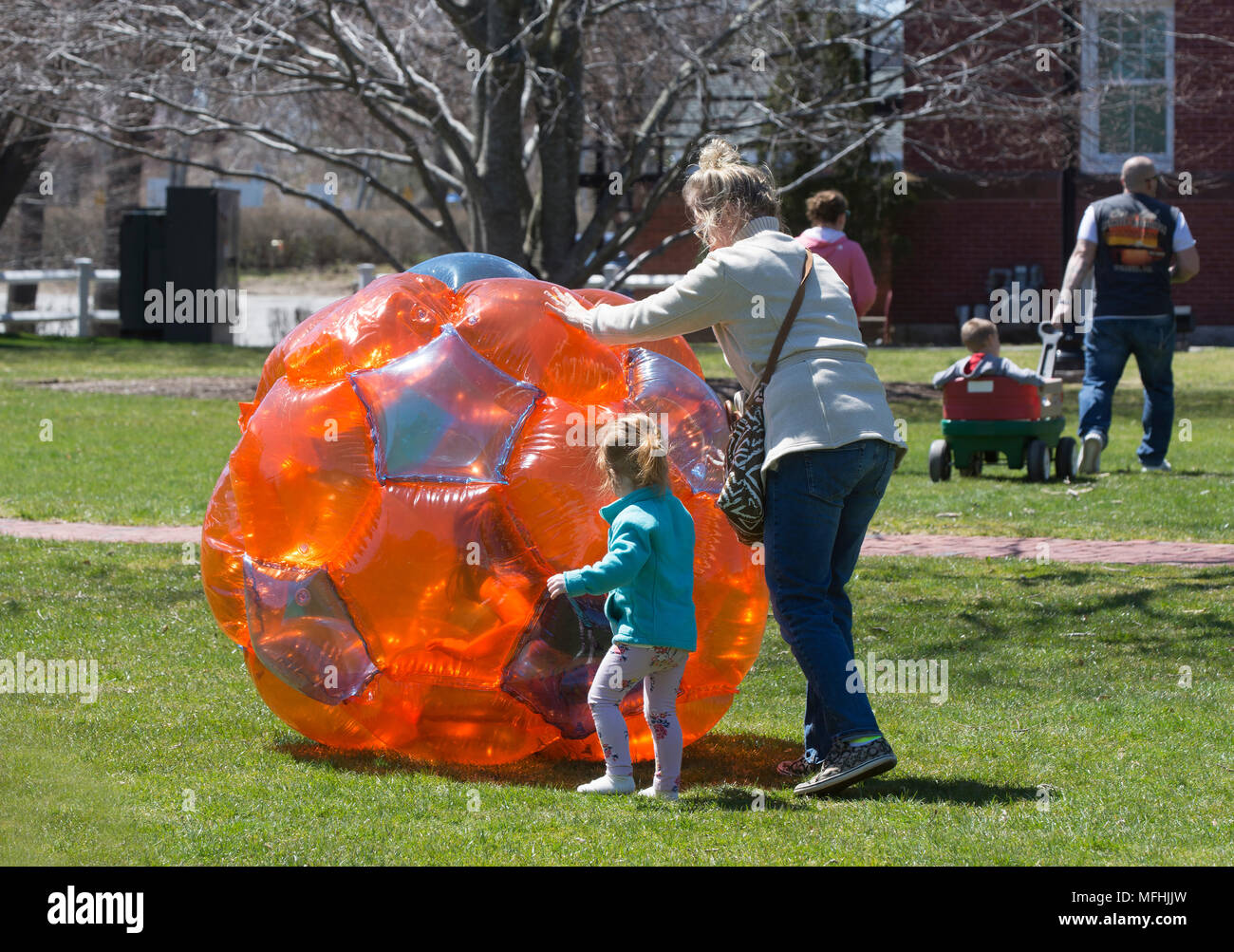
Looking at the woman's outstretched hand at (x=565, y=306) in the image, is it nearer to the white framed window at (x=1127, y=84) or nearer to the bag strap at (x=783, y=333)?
the bag strap at (x=783, y=333)

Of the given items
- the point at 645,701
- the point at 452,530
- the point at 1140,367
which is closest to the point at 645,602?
the point at 645,701

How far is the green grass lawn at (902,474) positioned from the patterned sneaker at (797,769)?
4.98 meters

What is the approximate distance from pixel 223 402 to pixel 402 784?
42.1 ft

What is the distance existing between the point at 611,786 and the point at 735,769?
62 centimetres

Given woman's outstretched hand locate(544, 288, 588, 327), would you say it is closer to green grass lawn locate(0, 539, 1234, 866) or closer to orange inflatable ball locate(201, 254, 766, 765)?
orange inflatable ball locate(201, 254, 766, 765)

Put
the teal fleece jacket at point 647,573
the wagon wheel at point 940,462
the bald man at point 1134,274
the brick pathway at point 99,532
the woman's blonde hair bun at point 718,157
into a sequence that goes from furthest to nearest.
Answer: the wagon wheel at point 940,462 → the bald man at point 1134,274 → the brick pathway at point 99,532 → the woman's blonde hair bun at point 718,157 → the teal fleece jacket at point 647,573

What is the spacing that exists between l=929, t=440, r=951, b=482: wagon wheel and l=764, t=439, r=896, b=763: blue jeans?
729cm

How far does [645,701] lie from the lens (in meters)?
5.08

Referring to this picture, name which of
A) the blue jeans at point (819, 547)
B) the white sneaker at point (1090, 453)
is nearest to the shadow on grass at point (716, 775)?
the blue jeans at point (819, 547)

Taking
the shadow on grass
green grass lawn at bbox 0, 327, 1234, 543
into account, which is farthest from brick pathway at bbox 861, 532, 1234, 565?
the shadow on grass

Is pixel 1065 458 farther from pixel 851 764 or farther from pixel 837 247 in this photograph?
pixel 851 764

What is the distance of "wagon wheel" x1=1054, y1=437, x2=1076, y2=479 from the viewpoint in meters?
12.0

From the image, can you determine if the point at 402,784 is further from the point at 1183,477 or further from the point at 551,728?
the point at 1183,477

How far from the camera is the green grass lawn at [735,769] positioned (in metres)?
4.46
